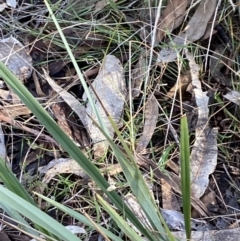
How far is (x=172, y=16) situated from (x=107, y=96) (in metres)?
0.29

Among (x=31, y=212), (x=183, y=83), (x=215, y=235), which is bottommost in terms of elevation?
(x=215, y=235)

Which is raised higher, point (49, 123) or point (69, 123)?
point (49, 123)

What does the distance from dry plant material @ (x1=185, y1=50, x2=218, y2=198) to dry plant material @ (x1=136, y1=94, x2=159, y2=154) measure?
11 centimetres

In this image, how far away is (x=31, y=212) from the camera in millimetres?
756

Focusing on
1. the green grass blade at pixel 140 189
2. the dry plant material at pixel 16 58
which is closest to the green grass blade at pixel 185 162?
the green grass blade at pixel 140 189

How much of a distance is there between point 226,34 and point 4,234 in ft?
2.59

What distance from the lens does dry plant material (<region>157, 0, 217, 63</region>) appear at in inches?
51.3

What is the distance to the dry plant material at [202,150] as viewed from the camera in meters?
1.17

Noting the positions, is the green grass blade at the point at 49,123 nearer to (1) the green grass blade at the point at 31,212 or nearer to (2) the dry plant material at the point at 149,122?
(1) the green grass blade at the point at 31,212

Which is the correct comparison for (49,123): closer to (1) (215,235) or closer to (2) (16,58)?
(1) (215,235)

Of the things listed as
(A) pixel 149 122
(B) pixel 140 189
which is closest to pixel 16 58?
(A) pixel 149 122

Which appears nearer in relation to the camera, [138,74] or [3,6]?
[138,74]

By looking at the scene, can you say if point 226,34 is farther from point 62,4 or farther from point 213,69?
point 62,4

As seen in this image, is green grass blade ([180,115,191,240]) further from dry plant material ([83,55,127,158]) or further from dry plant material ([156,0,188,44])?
dry plant material ([156,0,188,44])
